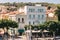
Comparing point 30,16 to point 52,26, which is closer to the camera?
point 52,26

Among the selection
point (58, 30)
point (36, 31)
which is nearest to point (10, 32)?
point (36, 31)

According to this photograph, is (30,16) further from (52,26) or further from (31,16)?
(52,26)

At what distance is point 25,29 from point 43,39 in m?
4.58

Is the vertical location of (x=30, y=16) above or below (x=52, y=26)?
above

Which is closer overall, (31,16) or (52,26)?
(52,26)

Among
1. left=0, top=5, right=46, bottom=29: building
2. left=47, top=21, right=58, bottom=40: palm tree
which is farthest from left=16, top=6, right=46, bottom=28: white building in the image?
left=47, top=21, right=58, bottom=40: palm tree

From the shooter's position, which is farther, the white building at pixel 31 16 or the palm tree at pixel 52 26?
the white building at pixel 31 16

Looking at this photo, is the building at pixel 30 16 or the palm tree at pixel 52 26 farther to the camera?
the building at pixel 30 16

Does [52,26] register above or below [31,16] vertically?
below

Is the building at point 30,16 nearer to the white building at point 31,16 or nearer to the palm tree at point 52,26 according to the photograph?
the white building at point 31,16

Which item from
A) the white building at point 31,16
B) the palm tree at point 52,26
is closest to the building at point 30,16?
the white building at point 31,16

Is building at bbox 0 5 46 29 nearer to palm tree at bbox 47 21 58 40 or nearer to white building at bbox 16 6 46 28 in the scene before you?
white building at bbox 16 6 46 28

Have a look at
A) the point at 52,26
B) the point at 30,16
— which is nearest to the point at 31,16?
the point at 30,16

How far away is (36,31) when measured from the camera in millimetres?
24891
